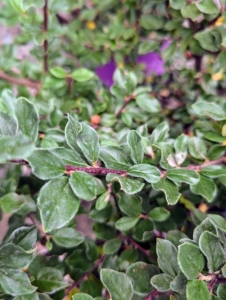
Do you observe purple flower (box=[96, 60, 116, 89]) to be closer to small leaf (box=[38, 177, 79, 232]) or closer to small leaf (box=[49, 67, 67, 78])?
small leaf (box=[49, 67, 67, 78])

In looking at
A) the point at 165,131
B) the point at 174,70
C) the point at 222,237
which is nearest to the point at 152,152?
the point at 165,131

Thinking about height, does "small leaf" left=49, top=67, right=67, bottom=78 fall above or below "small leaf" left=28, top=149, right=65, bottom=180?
below

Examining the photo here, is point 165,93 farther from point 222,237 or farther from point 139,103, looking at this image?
point 222,237

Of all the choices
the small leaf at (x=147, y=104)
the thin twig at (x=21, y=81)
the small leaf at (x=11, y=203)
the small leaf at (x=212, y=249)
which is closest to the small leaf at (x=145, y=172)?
the small leaf at (x=212, y=249)

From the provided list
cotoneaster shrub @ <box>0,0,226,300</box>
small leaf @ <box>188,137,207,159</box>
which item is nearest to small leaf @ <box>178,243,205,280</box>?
cotoneaster shrub @ <box>0,0,226,300</box>

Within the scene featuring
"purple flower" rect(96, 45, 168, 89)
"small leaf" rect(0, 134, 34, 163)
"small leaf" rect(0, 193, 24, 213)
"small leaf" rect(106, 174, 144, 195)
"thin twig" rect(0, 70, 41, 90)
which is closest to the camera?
"small leaf" rect(0, 134, 34, 163)

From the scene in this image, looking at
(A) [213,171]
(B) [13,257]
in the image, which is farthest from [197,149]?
(B) [13,257]

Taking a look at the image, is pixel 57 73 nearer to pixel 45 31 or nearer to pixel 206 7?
pixel 45 31
